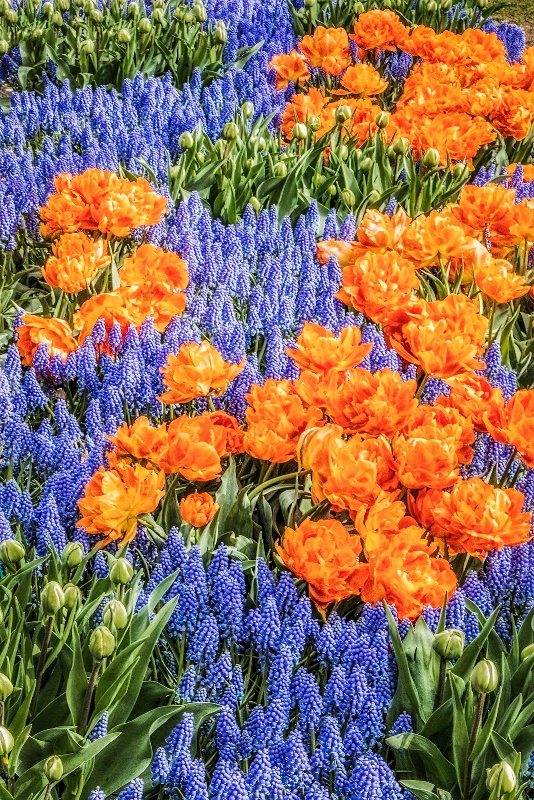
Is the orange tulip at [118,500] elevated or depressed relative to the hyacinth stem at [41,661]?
elevated

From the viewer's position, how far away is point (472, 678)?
1273 mm

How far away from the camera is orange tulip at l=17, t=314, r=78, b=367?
80.0 inches

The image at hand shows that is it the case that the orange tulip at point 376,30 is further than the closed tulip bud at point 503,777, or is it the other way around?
the orange tulip at point 376,30

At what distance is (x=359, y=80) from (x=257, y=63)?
1.88 feet

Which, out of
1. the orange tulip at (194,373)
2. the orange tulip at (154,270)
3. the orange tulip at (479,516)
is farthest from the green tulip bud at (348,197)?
the orange tulip at (479,516)

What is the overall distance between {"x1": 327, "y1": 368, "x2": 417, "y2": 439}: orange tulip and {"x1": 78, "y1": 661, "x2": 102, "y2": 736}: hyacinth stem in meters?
0.64

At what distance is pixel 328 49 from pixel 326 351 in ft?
8.64

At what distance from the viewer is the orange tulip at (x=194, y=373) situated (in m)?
1.76

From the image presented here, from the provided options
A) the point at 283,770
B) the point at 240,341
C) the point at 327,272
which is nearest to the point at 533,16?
the point at 327,272

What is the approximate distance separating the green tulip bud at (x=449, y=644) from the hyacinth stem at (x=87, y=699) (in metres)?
0.47

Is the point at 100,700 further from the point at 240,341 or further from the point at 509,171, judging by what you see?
the point at 509,171

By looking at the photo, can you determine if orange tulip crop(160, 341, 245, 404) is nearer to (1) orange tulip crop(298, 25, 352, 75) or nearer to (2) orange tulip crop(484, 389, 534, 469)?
(2) orange tulip crop(484, 389, 534, 469)

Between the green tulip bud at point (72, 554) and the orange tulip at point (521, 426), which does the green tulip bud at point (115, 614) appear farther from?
the orange tulip at point (521, 426)

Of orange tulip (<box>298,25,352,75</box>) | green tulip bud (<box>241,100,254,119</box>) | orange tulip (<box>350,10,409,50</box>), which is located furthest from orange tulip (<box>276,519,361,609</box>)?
orange tulip (<box>350,10,409,50</box>)
